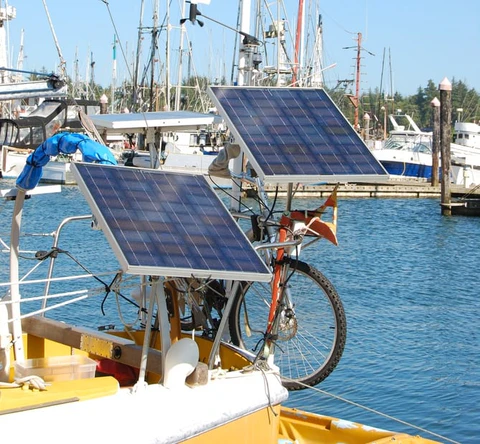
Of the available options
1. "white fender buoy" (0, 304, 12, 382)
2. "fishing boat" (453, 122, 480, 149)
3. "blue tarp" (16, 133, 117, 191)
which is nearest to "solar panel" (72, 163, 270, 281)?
"blue tarp" (16, 133, 117, 191)

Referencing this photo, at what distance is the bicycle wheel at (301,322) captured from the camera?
8.42 meters

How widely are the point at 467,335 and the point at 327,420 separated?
25.1ft

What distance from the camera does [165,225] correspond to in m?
6.77

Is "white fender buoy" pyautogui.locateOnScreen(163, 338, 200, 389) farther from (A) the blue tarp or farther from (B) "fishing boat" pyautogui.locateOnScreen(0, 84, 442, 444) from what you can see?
(A) the blue tarp

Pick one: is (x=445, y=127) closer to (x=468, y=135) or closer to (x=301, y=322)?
(x=468, y=135)

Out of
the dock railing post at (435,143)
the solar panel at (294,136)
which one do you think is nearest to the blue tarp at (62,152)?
the solar panel at (294,136)

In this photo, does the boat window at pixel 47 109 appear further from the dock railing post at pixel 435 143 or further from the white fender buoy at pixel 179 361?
the white fender buoy at pixel 179 361

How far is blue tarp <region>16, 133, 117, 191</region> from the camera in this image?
7.52 metres

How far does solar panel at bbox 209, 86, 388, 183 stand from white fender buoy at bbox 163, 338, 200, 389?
4.79 ft

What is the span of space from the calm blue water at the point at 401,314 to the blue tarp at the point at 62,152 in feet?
16.2

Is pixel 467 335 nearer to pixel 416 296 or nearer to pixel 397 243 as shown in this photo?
pixel 416 296

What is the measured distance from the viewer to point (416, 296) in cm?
1975

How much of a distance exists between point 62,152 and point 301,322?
2.80 m

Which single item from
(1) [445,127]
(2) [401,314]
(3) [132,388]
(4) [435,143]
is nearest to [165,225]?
(3) [132,388]
